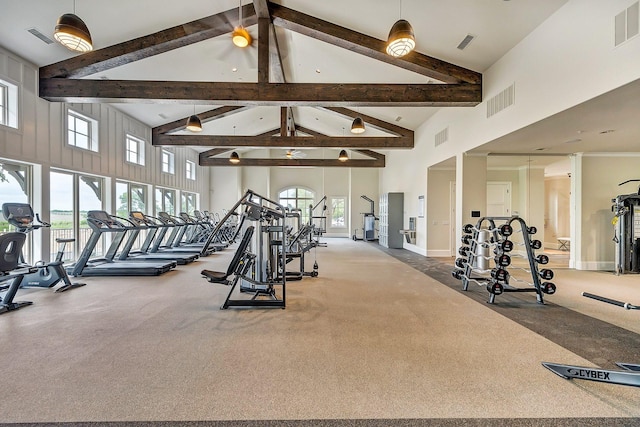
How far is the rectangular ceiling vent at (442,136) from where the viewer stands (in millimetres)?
7632

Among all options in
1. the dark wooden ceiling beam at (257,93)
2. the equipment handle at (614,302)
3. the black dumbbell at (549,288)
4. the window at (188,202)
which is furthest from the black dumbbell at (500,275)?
the window at (188,202)

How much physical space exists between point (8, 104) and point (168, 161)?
5985mm

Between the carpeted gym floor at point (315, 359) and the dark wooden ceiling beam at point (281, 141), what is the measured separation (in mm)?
6229

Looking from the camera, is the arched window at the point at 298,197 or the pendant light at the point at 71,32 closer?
the pendant light at the point at 71,32

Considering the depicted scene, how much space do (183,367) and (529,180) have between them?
1016cm

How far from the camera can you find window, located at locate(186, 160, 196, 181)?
12.8m

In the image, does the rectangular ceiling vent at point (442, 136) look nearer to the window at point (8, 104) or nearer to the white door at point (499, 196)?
the white door at point (499, 196)

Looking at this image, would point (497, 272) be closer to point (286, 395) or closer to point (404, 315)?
point (404, 315)

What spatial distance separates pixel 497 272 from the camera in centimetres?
438

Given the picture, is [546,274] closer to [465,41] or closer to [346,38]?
[465,41]

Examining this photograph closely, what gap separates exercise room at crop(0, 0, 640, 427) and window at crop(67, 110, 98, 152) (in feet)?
0.16

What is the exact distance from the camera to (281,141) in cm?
998

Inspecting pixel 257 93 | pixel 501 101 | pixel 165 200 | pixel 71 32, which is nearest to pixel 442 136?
pixel 501 101

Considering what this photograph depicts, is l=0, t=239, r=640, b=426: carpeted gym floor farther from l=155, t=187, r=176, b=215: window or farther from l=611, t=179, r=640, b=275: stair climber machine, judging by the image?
l=155, t=187, r=176, b=215: window
